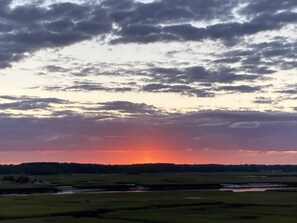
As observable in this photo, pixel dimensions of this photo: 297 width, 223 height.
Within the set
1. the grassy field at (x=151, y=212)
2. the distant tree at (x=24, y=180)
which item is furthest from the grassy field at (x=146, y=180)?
the grassy field at (x=151, y=212)

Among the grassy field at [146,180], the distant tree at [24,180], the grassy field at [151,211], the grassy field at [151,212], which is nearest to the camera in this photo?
the grassy field at [151,212]

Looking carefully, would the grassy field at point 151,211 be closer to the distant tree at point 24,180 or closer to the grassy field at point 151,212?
the grassy field at point 151,212

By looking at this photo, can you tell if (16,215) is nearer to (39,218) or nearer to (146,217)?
(39,218)

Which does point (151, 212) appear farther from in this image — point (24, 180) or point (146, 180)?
point (146, 180)

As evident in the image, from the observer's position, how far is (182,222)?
3359cm

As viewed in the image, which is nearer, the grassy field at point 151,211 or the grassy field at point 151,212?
the grassy field at point 151,212

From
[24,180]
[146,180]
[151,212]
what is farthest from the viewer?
[146,180]

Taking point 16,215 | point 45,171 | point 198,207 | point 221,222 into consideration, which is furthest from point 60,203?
point 45,171

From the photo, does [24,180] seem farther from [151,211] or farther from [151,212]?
[151,212]

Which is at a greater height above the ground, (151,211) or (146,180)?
(146,180)

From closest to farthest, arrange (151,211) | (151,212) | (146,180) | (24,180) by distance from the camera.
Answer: (151,212)
(151,211)
(24,180)
(146,180)

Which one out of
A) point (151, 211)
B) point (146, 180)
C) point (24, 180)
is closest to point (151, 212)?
point (151, 211)

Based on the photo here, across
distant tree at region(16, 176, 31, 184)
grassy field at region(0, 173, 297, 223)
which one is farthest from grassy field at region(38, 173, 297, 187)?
grassy field at region(0, 173, 297, 223)

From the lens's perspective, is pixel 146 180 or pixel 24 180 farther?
pixel 146 180
